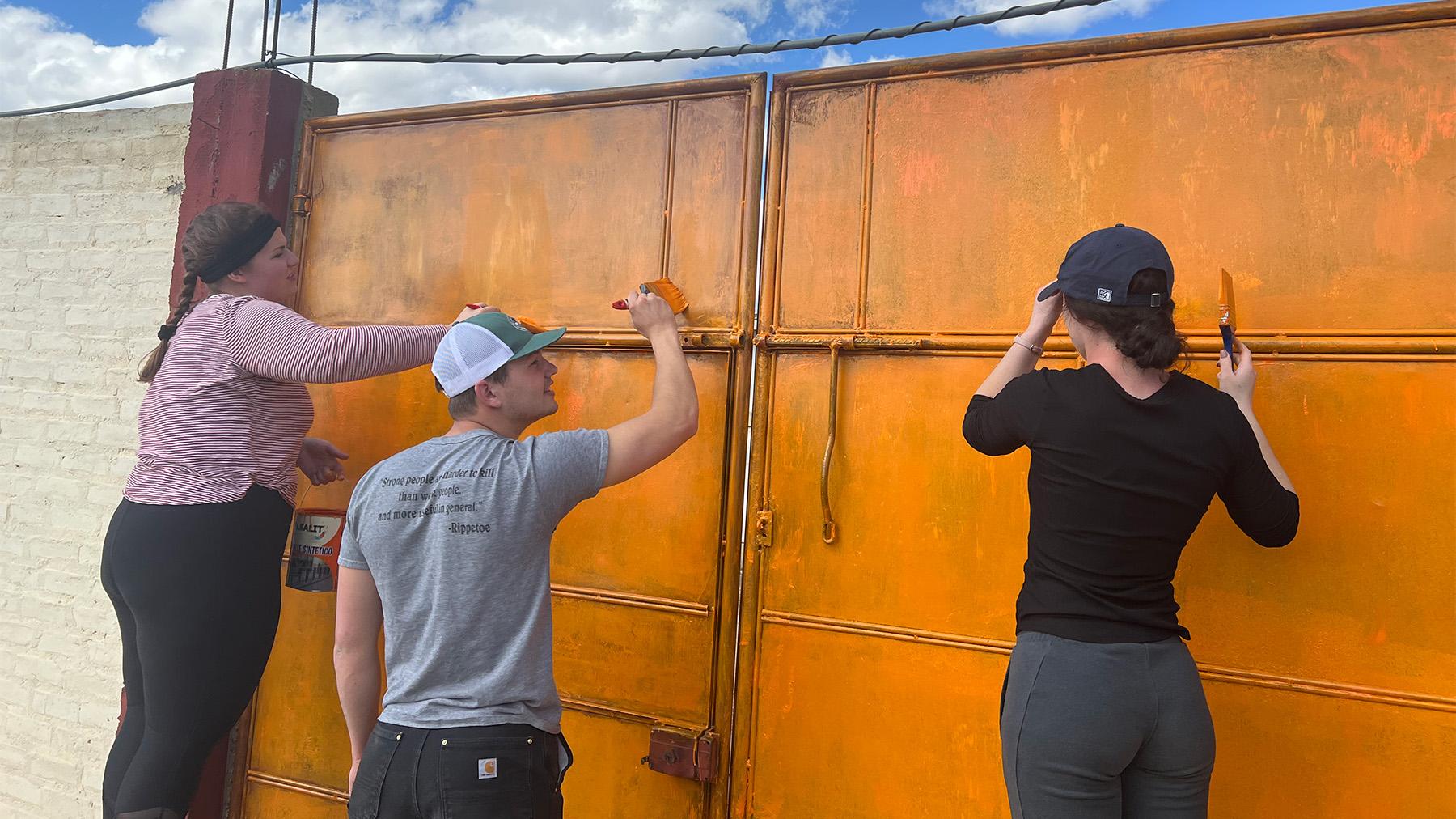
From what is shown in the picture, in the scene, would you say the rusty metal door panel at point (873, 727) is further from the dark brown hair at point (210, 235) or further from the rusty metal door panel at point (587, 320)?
the dark brown hair at point (210, 235)

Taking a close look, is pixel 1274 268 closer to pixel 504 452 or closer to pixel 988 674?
pixel 988 674

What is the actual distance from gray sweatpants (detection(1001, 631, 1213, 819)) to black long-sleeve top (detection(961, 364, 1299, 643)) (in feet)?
0.16

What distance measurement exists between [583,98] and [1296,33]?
2.00m

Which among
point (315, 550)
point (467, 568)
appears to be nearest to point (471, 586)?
point (467, 568)

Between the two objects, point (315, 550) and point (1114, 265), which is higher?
point (1114, 265)

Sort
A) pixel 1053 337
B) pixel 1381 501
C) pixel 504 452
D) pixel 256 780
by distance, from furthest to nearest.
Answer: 1. pixel 256 780
2. pixel 1053 337
3. pixel 1381 501
4. pixel 504 452

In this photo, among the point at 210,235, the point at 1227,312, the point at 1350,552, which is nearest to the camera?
the point at 1227,312

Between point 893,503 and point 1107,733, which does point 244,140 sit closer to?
point 893,503

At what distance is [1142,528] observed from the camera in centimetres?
163

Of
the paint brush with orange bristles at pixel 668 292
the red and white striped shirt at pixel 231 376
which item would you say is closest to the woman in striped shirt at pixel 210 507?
the red and white striped shirt at pixel 231 376

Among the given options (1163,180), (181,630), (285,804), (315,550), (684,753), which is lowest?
(285,804)

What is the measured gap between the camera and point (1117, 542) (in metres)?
1.63

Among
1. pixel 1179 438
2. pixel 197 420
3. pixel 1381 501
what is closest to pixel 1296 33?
pixel 1381 501

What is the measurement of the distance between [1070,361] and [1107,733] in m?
1.07
